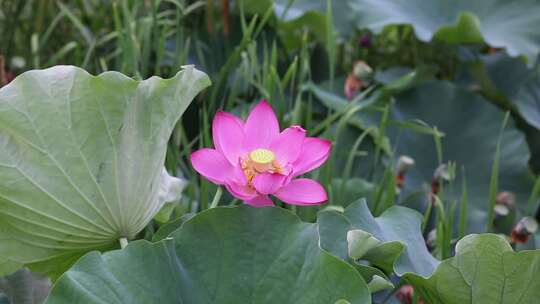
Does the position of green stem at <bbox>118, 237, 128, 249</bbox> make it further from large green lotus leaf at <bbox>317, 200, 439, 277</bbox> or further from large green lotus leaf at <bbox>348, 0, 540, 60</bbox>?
large green lotus leaf at <bbox>348, 0, 540, 60</bbox>

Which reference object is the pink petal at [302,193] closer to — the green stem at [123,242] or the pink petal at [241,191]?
the pink petal at [241,191]

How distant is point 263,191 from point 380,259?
7.2 inches

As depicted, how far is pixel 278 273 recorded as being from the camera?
855 millimetres

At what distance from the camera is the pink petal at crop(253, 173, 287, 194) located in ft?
2.70

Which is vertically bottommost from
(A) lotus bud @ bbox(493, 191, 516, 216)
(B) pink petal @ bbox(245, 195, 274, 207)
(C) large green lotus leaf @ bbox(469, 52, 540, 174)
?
(A) lotus bud @ bbox(493, 191, 516, 216)

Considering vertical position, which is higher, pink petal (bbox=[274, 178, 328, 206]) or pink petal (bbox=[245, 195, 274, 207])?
pink petal (bbox=[274, 178, 328, 206])

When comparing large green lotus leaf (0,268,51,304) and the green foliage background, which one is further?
large green lotus leaf (0,268,51,304)

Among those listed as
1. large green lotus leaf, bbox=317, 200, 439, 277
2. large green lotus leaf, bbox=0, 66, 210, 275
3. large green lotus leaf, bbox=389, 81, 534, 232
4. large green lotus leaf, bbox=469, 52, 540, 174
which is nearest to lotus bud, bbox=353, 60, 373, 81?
large green lotus leaf, bbox=389, 81, 534, 232

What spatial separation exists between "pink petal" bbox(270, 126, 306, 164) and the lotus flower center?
0.02 metres

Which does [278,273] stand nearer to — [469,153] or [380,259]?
[380,259]

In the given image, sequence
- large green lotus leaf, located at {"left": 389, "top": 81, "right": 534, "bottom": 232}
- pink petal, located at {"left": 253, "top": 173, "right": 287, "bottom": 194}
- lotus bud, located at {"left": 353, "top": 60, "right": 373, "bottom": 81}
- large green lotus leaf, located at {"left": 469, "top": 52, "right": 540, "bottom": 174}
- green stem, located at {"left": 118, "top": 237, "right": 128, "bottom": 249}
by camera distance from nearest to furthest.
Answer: pink petal, located at {"left": 253, "top": 173, "right": 287, "bottom": 194} → green stem, located at {"left": 118, "top": 237, "right": 128, "bottom": 249} → lotus bud, located at {"left": 353, "top": 60, "right": 373, "bottom": 81} → large green lotus leaf, located at {"left": 389, "top": 81, "right": 534, "bottom": 232} → large green lotus leaf, located at {"left": 469, "top": 52, "right": 540, "bottom": 174}

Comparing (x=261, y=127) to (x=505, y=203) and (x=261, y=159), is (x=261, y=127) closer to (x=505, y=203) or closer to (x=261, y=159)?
(x=261, y=159)

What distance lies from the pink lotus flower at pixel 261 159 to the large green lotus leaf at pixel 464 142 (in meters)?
0.96

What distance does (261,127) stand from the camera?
92 centimetres
